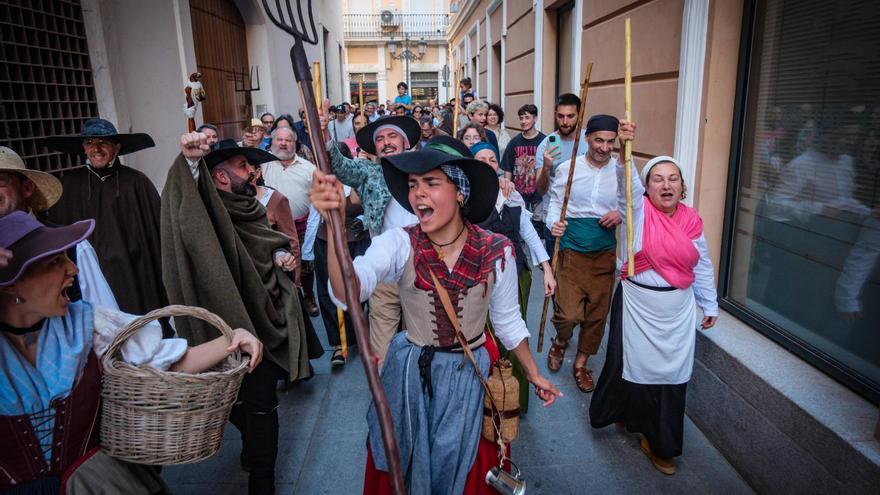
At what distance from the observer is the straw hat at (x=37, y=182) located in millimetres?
2803

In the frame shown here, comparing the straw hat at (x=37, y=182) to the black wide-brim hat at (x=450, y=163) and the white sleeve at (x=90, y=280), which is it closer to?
the white sleeve at (x=90, y=280)

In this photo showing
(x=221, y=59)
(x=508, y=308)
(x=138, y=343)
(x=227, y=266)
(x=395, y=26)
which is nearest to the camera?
(x=138, y=343)

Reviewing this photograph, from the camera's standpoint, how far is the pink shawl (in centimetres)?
317

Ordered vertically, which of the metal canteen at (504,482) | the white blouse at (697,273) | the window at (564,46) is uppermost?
the window at (564,46)

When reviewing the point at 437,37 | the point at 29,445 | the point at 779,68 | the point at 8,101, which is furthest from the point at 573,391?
the point at 437,37

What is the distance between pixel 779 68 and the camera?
3516 millimetres

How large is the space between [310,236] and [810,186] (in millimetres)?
3725

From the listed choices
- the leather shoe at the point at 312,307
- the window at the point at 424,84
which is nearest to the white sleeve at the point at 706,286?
→ the leather shoe at the point at 312,307

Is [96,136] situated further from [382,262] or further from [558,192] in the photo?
[558,192]

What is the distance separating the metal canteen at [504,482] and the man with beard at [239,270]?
Result: 139 centimetres

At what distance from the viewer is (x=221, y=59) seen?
9391 mm

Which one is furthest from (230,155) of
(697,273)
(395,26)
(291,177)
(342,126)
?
(395,26)

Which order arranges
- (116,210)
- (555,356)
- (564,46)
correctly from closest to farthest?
(116,210)
(555,356)
(564,46)

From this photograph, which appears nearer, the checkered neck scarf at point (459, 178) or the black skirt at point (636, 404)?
the checkered neck scarf at point (459, 178)
